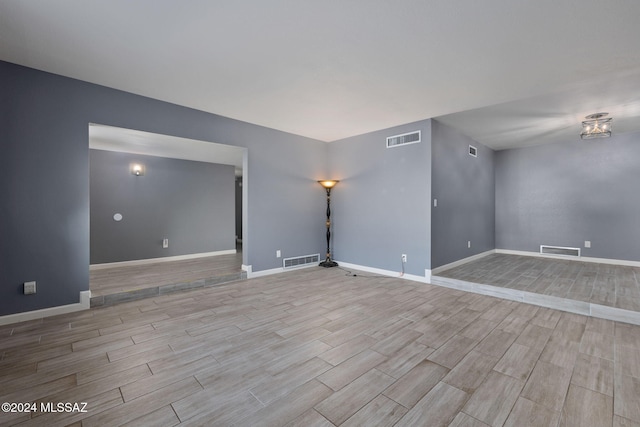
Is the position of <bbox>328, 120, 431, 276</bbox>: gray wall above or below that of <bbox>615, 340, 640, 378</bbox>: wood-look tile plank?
above

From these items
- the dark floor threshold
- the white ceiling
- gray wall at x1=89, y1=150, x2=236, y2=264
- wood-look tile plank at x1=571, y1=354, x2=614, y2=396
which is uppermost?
the white ceiling

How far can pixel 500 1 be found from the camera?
6.42 feet

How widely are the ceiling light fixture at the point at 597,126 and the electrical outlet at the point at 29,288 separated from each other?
25.6 ft

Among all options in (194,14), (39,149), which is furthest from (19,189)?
(194,14)

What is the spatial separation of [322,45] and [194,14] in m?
1.07

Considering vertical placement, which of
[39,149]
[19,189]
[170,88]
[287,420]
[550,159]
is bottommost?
[287,420]

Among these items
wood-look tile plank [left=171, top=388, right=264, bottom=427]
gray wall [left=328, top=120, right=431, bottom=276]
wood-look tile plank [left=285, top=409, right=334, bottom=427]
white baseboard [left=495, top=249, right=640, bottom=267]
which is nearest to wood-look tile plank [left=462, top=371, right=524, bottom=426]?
wood-look tile plank [left=285, top=409, right=334, bottom=427]

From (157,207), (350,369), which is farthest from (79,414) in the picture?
(157,207)

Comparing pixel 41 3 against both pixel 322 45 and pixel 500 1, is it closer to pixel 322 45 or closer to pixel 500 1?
pixel 322 45

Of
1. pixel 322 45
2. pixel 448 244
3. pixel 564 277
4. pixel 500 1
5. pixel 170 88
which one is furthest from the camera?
pixel 448 244

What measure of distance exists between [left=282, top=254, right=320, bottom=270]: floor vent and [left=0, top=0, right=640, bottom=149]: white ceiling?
9.08 ft

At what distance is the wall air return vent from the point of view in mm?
4605

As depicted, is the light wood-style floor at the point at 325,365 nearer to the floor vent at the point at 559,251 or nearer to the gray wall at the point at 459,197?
the gray wall at the point at 459,197

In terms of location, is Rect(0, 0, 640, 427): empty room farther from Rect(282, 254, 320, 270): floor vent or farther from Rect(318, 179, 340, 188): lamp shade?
Rect(318, 179, 340, 188): lamp shade
